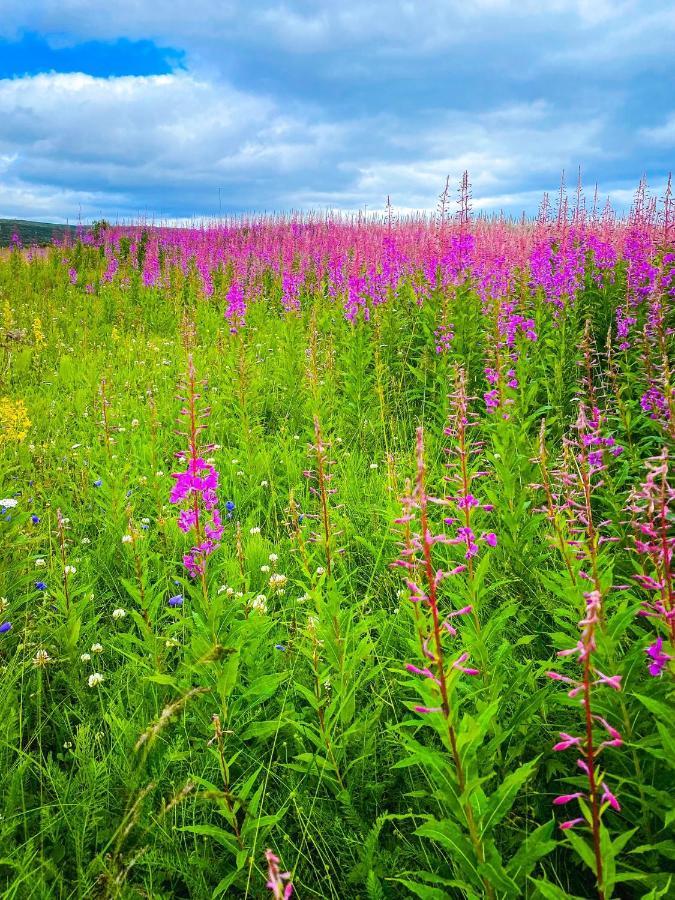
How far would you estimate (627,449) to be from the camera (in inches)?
141

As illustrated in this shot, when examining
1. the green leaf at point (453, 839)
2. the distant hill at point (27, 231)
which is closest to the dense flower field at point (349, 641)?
the green leaf at point (453, 839)

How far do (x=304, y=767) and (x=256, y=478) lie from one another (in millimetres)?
2621

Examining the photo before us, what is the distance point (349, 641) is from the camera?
88.7 inches

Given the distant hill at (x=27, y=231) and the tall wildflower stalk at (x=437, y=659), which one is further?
the distant hill at (x=27, y=231)

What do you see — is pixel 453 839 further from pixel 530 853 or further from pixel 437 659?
pixel 437 659

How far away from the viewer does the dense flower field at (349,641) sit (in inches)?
59.9

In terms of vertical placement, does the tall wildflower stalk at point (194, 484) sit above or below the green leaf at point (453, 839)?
above

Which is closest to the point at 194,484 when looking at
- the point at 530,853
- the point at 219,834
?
the point at 219,834

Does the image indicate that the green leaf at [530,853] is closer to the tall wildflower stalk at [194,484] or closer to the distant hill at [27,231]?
the tall wildflower stalk at [194,484]

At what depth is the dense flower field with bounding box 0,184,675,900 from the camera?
152 centimetres

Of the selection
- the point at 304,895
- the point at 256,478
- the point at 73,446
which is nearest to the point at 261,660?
the point at 304,895

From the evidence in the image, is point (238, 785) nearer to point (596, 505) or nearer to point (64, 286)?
point (596, 505)

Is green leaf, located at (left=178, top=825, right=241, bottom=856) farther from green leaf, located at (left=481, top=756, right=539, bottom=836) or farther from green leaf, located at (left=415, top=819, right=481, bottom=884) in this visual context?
green leaf, located at (left=481, top=756, right=539, bottom=836)

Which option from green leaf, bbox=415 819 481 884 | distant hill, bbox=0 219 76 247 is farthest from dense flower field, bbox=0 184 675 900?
distant hill, bbox=0 219 76 247
